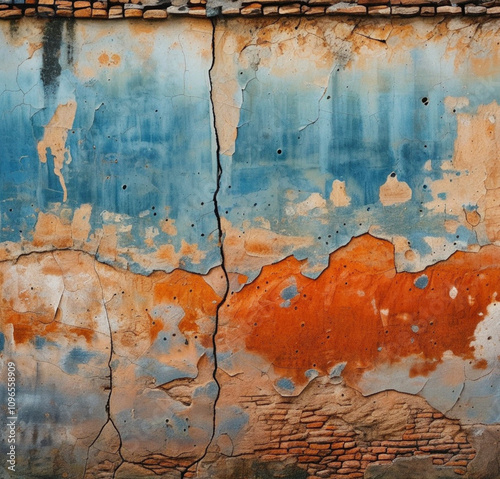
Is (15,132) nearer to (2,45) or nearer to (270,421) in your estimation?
(2,45)

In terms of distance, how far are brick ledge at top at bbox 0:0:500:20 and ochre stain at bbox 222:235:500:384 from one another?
1.24 m

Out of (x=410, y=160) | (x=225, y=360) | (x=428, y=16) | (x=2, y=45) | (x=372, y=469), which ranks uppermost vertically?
(x=428, y=16)

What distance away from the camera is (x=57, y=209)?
9.68 feet

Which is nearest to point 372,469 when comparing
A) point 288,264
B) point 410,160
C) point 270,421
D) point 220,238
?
point 270,421

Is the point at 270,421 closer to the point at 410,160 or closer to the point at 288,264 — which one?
the point at 288,264

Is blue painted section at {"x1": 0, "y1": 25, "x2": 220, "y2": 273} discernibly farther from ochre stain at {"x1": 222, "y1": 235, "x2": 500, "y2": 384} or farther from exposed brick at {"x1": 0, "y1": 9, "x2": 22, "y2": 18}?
ochre stain at {"x1": 222, "y1": 235, "x2": 500, "y2": 384}

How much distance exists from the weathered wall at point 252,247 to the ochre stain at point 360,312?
11mm

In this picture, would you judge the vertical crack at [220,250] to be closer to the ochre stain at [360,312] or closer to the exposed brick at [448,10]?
the ochre stain at [360,312]

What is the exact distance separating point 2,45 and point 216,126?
1.24 meters

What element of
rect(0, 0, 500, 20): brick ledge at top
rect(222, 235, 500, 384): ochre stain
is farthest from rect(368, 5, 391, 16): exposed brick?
rect(222, 235, 500, 384): ochre stain

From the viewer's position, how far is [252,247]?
296 centimetres

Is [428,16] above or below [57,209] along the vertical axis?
above

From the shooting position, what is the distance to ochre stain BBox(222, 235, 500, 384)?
Answer: 296 centimetres

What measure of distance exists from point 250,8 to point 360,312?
1.75m
